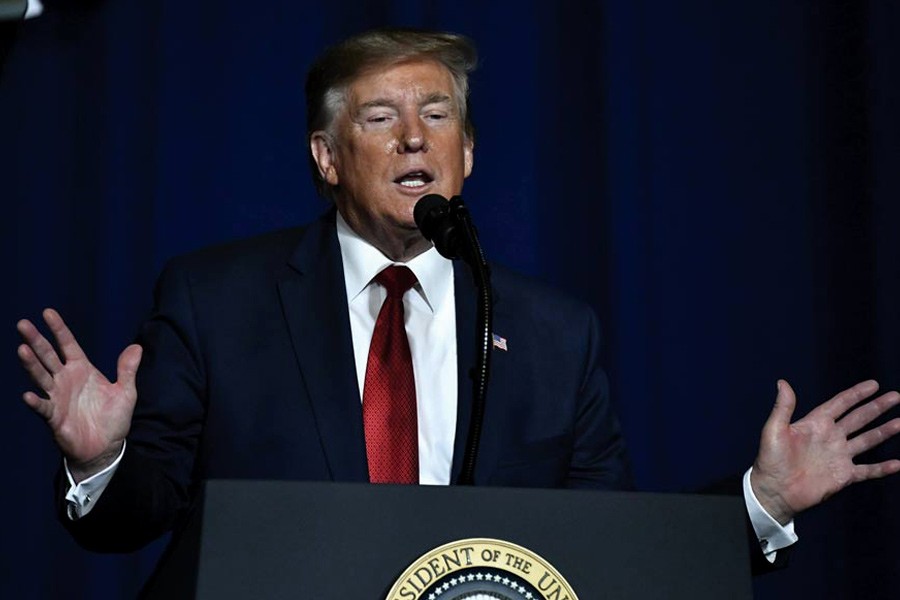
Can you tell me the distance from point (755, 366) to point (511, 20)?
2.90ft

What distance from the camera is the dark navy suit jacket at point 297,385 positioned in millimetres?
1779

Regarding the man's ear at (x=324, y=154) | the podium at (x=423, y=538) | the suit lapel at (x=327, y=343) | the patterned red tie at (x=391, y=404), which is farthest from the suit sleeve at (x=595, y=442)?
the podium at (x=423, y=538)

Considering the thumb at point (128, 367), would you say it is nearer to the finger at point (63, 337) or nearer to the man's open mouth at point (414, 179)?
the finger at point (63, 337)

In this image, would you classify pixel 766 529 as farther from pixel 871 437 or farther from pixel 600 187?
pixel 600 187

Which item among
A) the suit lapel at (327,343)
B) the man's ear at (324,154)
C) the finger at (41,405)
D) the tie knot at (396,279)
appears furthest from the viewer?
the man's ear at (324,154)

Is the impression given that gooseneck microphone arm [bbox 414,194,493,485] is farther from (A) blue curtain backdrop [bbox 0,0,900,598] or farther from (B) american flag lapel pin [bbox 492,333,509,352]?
(A) blue curtain backdrop [bbox 0,0,900,598]

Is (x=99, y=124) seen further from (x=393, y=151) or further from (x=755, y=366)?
(x=755, y=366)

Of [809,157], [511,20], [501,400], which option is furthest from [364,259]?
[809,157]

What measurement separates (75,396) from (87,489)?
139 mm

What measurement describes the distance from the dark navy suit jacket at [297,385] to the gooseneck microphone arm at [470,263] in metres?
0.32

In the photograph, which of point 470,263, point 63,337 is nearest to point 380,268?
point 470,263

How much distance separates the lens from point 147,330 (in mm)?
1960

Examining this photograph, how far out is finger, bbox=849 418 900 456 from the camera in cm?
167

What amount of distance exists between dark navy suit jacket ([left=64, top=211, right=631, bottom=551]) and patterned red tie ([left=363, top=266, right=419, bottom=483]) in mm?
57
